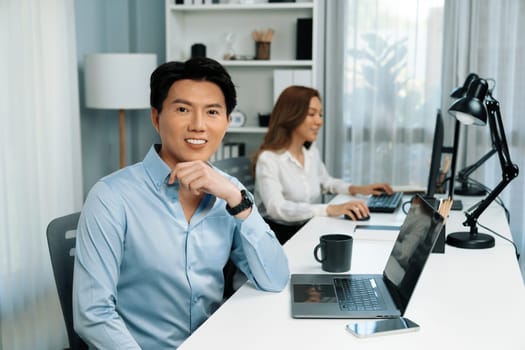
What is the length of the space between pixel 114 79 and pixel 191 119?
1867mm

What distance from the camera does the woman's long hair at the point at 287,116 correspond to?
2949 mm

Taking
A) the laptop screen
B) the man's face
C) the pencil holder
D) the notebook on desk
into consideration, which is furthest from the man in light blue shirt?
the pencil holder

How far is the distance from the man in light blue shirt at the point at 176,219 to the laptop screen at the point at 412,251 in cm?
29

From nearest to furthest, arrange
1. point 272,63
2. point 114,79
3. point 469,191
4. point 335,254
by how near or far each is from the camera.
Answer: point 335,254, point 469,191, point 114,79, point 272,63

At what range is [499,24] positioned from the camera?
145 inches

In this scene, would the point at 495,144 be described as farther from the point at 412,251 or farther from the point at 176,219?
the point at 176,219

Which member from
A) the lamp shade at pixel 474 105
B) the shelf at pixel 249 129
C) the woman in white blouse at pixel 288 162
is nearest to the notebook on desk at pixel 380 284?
the lamp shade at pixel 474 105

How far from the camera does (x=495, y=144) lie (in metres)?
2.11

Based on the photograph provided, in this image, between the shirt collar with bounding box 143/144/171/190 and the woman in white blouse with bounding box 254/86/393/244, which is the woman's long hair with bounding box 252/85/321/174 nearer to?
the woman in white blouse with bounding box 254/86/393/244

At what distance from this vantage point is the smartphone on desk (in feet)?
4.32

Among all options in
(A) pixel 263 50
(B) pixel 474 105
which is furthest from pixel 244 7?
(B) pixel 474 105

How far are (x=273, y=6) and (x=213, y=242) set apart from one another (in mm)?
2416

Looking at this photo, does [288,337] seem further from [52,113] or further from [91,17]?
[91,17]

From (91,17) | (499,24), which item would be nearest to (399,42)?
(499,24)
